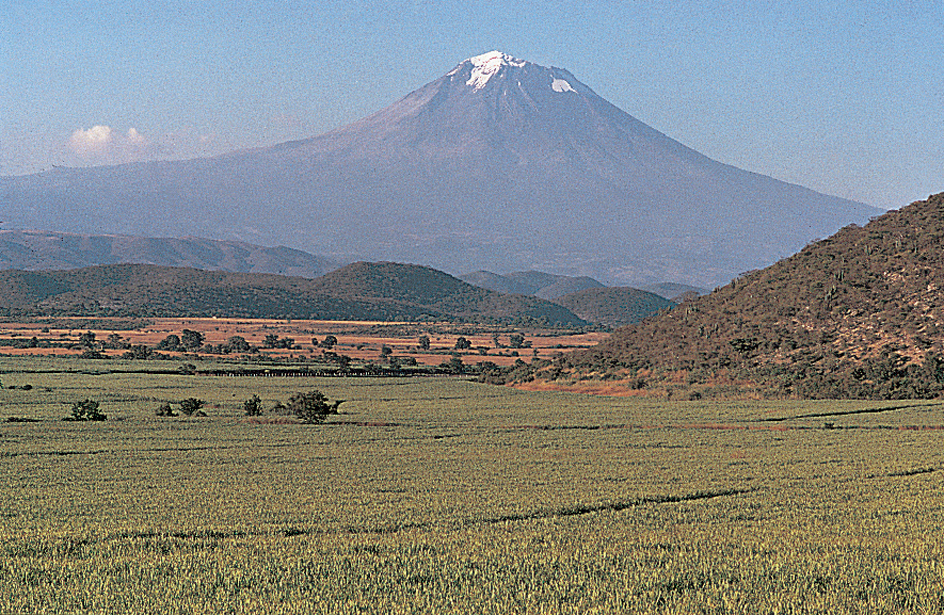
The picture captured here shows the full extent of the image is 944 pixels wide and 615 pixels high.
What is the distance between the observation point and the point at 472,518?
20.0 m

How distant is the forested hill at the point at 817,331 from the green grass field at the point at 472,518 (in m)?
20.8

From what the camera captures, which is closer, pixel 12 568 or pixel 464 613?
pixel 464 613

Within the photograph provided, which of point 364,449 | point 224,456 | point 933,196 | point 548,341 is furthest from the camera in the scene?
point 548,341

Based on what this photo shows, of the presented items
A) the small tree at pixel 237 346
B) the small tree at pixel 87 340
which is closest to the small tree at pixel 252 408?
the small tree at pixel 237 346

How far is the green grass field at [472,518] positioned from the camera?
1290 centimetres

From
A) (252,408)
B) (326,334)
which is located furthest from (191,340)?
(252,408)

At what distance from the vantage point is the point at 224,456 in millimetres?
33625

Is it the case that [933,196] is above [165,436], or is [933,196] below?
above

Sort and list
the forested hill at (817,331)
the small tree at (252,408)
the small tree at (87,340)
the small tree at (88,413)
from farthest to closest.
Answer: the small tree at (87,340) → the forested hill at (817,331) → the small tree at (252,408) → the small tree at (88,413)

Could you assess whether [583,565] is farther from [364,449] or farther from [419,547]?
[364,449]

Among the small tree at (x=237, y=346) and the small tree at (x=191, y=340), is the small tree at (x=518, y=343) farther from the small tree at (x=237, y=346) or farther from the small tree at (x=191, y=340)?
the small tree at (x=191, y=340)

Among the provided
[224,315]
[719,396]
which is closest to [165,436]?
[719,396]

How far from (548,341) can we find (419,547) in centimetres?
13910

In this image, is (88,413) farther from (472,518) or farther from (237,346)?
(237,346)
